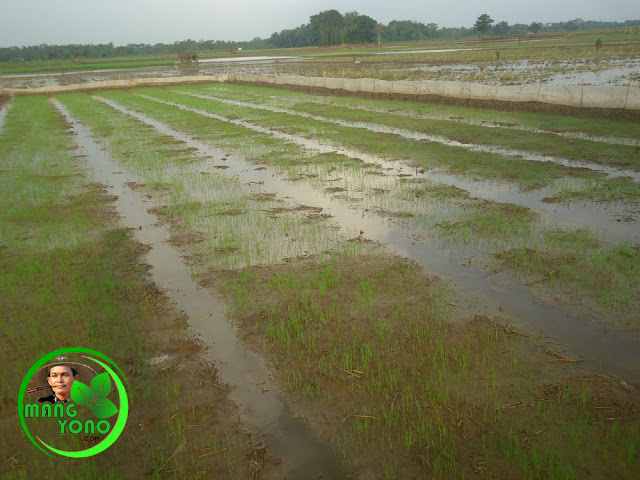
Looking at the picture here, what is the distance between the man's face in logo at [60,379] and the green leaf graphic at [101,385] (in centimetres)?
13

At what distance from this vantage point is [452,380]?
3363 mm

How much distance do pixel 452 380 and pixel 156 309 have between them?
297 cm

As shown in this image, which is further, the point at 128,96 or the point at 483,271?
the point at 128,96

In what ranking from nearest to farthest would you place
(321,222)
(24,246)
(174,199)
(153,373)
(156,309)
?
(153,373) → (156,309) → (24,246) → (321,222) → (174,199)

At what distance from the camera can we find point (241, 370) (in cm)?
367

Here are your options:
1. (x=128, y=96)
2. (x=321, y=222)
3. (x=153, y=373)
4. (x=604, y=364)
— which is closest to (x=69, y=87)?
(x=128, y=96)

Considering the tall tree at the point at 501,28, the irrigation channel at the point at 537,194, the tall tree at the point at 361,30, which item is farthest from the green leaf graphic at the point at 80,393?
the tall tree at the point at 501,28

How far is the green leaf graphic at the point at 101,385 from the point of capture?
2908 millimetres

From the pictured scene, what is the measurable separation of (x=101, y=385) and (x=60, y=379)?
0.87 ft

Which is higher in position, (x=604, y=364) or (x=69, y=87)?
(x=69, y=87)

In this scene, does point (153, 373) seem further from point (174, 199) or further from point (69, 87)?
point (69, 87)

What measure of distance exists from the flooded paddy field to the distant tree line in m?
66.5

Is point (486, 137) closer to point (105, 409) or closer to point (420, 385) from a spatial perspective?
point (420, 385)

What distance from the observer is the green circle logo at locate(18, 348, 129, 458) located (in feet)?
9.25
